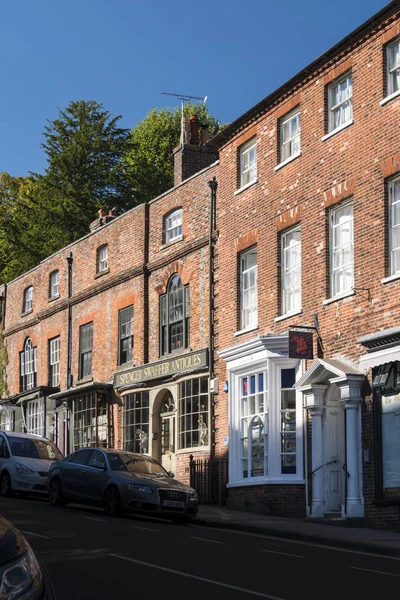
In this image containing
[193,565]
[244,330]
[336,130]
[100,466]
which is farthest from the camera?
[244,330]

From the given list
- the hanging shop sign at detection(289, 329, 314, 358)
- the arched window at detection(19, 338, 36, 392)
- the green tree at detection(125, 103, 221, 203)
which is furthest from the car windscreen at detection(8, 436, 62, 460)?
the green tree at detection(125, 103, 221, 203)

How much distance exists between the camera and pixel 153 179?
58.4 metres

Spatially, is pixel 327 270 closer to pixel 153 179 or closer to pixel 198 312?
pixel 198 312

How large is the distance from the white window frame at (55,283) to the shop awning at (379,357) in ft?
63.8

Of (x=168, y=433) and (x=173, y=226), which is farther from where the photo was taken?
(x=173, y=226)

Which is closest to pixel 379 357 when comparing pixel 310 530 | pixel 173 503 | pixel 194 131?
pixel 310 530

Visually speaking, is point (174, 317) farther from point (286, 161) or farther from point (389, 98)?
point (389, 98)

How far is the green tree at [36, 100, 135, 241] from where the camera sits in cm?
5581

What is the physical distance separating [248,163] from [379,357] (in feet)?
27.0

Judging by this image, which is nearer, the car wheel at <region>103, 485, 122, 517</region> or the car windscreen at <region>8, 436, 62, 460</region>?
the car wheel at <region>103, 485, 122, 517</region>

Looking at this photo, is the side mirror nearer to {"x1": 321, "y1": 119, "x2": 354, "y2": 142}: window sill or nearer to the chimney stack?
{"x1": 321, "y1": 119, "x2": 354, "y2": 142}: window sill

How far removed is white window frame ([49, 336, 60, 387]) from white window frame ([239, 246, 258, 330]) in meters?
13.3

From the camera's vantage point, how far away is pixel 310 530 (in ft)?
62.3

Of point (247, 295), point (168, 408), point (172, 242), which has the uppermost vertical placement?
point (172, 242)
